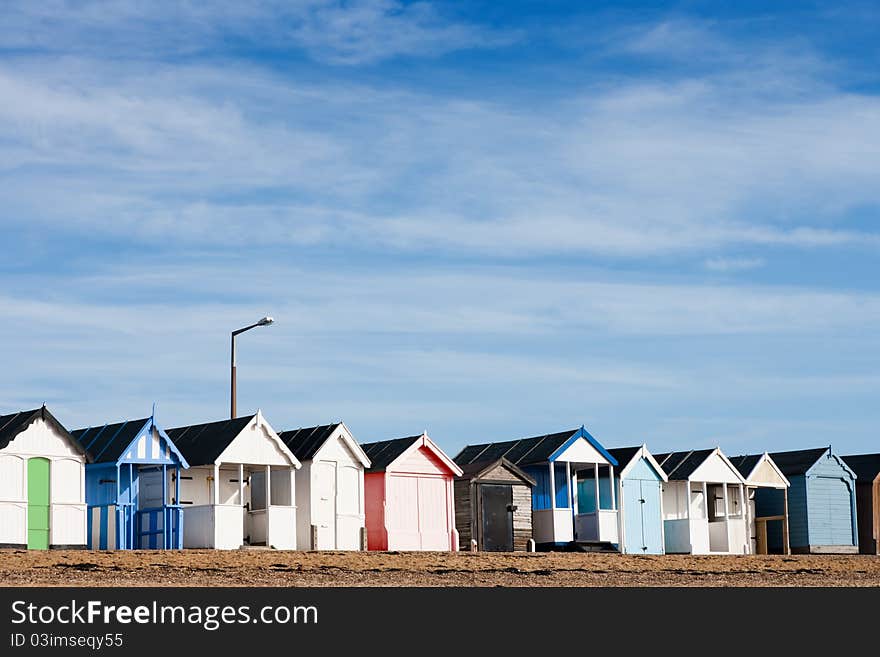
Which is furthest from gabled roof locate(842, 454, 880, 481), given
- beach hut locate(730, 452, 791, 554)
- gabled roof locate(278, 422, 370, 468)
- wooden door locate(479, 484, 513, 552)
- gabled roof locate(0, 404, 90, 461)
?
gabled roof locate(0, 404, 90, 461)

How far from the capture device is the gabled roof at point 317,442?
38531 millimetres

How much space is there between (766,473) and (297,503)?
16.6 meters

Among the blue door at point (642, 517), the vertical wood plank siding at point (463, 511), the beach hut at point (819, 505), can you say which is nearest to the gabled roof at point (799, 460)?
the beach hut at point (819, 505)

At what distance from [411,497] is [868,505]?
18653 mm

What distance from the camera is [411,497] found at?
39812 mm

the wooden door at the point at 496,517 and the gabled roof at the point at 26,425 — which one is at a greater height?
the gabled roof at the point at 26,425

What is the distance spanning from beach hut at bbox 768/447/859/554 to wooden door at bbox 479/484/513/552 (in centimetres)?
1166

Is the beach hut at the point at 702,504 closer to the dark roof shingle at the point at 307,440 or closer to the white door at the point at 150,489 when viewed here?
the dark roof shingle at the point at 307,440

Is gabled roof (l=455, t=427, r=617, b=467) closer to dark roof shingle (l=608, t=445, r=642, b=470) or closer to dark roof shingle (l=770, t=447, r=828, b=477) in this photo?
dark roof shingle (l=608, t=445, r=642, b=470)

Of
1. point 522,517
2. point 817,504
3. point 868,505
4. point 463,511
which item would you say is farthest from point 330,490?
point 868,505

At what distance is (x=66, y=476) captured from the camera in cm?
3459

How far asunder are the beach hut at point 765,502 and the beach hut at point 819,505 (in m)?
0.09

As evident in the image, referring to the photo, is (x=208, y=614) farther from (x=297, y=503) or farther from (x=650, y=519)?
(x=650, y=519)

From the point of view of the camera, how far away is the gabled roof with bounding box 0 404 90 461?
1337 inches
